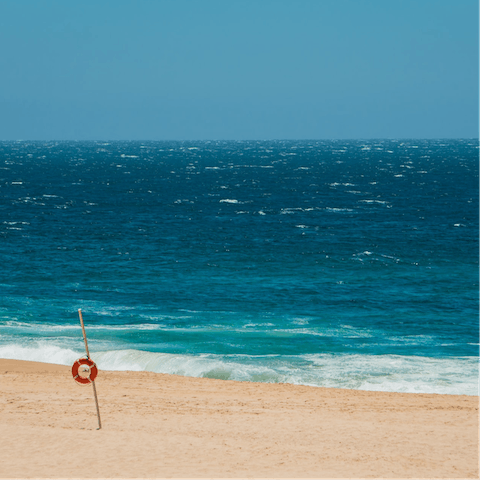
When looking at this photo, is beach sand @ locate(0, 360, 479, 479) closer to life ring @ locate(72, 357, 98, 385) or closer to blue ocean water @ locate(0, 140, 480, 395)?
life ring @ locate(72, 357, 98, 385)

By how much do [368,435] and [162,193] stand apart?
82132 millimetres

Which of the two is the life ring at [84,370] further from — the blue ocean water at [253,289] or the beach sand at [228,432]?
the blue ocean water at [253,289]

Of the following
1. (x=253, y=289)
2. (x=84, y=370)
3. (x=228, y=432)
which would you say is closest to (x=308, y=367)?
(x=228, y=432)

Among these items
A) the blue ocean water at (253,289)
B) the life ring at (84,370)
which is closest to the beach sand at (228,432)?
the life ring at (84,370)

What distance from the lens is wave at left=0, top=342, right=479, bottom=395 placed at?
2512cm

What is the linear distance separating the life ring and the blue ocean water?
30.7 feet

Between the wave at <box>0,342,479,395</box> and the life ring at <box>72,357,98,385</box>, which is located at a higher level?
the life ring at <box>72,357,98,385</box>

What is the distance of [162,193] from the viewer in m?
97.6

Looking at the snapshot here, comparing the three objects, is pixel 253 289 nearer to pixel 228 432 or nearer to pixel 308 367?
pixel 308 367

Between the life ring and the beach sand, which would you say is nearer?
the beach sand

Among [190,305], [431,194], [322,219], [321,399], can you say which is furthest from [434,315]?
[431,194]

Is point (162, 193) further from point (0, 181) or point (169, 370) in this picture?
point (169, 370)

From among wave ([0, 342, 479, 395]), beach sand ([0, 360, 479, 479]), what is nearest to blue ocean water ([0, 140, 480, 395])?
wave ([0, 342, 479, 395])

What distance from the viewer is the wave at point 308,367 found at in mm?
25125
